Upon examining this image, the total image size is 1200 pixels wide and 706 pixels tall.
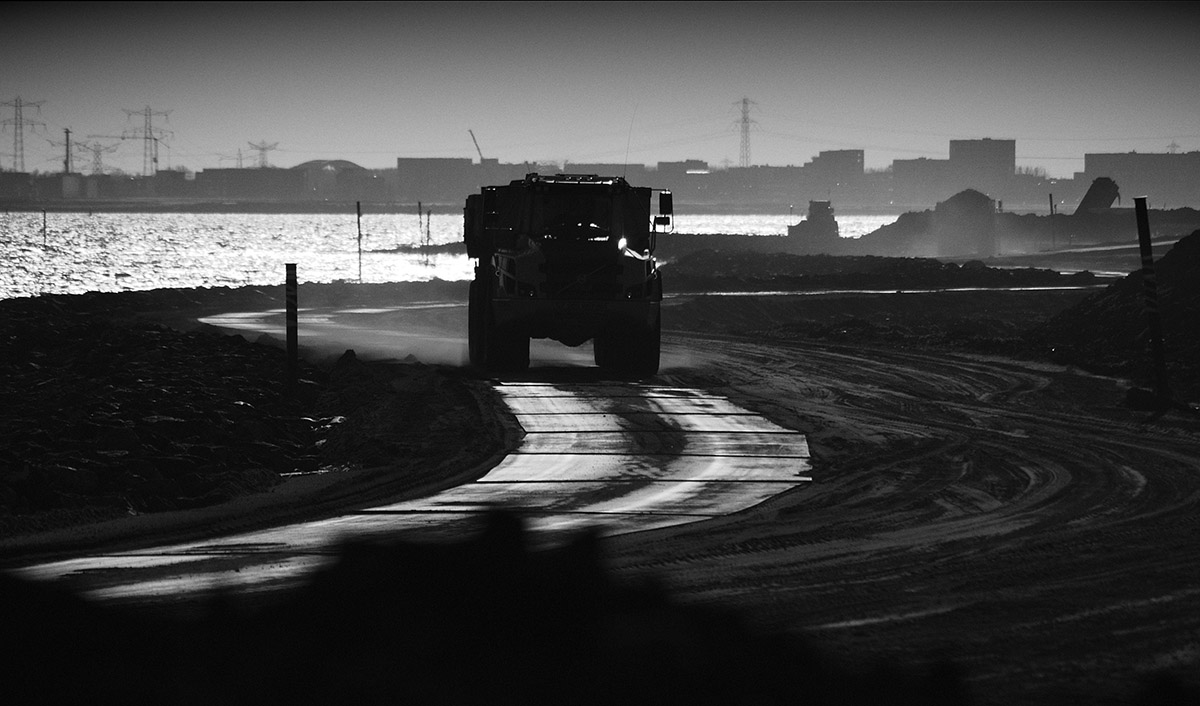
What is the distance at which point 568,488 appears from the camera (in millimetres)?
12133

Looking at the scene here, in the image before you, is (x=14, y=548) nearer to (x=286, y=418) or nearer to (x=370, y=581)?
(x=370, y=581)

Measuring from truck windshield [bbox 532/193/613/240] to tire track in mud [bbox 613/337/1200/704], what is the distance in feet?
12.4

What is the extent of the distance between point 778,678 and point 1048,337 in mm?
21210

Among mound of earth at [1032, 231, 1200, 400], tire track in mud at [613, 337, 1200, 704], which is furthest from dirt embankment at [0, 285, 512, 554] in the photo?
mound of earth at [1032, 231, 1200, 400]

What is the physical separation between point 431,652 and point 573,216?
13.6 m

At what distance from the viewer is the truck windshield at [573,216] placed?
1995cm

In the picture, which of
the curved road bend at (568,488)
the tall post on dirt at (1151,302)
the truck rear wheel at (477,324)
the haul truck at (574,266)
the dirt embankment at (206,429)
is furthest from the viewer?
the truck rear wheel at (477,324)

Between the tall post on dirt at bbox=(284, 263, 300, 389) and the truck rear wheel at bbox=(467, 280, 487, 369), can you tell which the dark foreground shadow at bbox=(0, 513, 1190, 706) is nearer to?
the tall post on dirt at bbox=(284, 263, 300, 389)

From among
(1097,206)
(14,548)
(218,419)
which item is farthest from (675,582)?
(1097,206)

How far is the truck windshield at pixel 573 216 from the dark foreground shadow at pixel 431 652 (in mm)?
11853

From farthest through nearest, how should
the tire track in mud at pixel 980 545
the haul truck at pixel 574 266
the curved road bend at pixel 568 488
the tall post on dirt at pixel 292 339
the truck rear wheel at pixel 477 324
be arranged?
the truck rear wheel at pixel 477 324
the haul truck at pixel 574 266
the tall post on dirt at pixel 292 339
the curved road bend at pixel 568 488
the tire track in mud at pixel 980 545

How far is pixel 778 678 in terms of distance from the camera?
6.62 metres

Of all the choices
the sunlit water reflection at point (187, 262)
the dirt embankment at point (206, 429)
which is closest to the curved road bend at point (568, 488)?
the dirt embankment at point (206, 429)

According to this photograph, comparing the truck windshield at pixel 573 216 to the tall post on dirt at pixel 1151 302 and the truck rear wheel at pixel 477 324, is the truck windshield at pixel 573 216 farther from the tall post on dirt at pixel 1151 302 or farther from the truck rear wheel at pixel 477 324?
the tall post on dirt at pixel 1151 302
